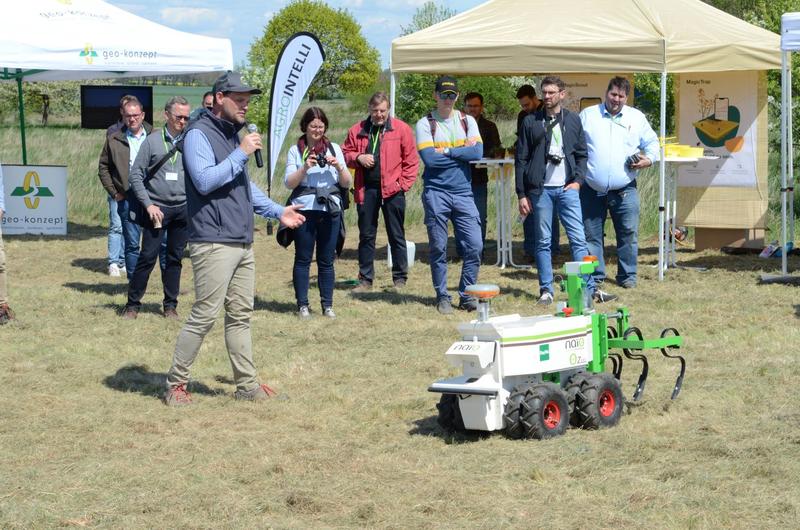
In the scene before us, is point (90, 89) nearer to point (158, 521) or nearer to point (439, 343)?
point (439, 343)

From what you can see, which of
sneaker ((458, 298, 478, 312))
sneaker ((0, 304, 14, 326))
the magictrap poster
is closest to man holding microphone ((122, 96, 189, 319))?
sneaker ((0, 304, 14, 326))

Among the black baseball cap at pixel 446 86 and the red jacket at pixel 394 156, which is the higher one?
the black baseball cap at pixel 446 86

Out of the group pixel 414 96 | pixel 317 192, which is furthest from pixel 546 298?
pixel 414 96

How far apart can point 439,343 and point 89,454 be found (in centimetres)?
336

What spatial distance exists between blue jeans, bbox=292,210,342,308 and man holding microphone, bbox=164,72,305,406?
2705mm

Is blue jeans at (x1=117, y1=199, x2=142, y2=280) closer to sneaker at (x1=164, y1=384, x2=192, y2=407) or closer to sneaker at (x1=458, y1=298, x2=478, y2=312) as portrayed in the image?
sneaker at (x1=458, y1=298, x2=478, y2=312)

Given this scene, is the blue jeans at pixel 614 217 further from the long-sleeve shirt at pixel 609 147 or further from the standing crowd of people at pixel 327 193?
the long-sleeve shirt at pixel 609 147

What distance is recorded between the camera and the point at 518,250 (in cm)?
1410

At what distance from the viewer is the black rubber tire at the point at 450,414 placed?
6129 mm

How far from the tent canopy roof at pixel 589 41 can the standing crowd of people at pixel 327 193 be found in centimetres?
76

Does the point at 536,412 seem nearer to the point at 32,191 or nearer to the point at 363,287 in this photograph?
the point at 363,287

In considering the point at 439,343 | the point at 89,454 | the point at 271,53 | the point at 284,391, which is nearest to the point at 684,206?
the point at 439,343

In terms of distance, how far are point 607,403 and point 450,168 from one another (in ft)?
12.6

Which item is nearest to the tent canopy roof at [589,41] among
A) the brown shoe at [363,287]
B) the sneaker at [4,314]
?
the brown shoe at [363,287]
